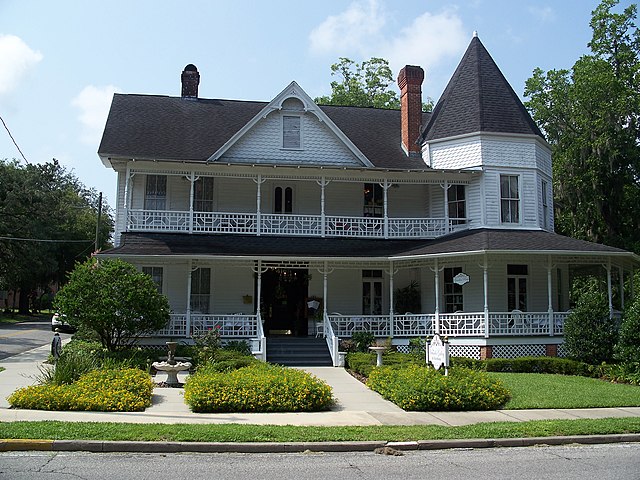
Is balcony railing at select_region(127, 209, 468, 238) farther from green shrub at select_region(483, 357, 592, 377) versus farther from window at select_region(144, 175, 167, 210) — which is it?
green shrub at select_region(483, 357, 592, 377)

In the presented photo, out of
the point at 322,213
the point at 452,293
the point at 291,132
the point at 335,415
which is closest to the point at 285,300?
the point at 322,213

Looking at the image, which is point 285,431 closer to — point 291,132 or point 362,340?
point 362,340

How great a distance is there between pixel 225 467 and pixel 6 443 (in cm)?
337

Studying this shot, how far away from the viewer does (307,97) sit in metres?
25.4

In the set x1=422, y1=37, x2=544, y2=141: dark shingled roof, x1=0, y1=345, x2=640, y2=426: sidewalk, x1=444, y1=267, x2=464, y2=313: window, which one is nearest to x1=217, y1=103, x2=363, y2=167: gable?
x1=422, y1=37, x2=544, y2=141: dark shingled roof

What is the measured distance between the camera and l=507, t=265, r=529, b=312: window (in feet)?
79.7

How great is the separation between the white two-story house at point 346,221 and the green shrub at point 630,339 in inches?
108

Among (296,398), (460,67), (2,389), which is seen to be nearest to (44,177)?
(460,67)

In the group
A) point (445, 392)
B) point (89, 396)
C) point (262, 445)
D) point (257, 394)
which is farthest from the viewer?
point (445, 392)

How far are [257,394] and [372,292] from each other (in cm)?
1302

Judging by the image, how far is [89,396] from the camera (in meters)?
12.5

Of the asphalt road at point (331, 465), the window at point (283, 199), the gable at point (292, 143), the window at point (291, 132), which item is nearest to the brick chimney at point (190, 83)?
the gable at point (292, 143)

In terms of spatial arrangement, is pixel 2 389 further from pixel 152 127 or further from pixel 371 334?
pixel 152 127

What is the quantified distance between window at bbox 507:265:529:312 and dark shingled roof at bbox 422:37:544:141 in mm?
5531
